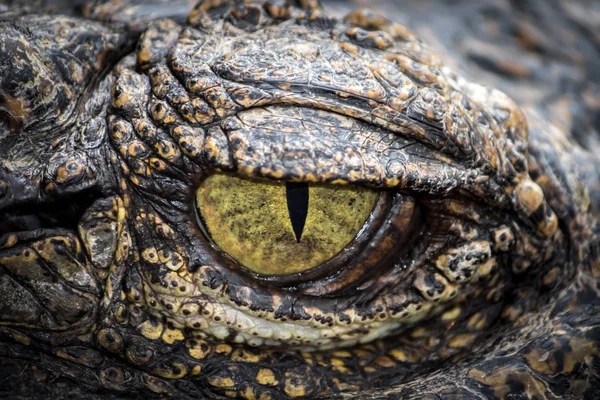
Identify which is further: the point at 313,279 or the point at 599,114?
the point at 599,114

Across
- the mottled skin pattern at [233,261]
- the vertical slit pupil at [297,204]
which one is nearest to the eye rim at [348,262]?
the mottled skin pattern at [233,261]

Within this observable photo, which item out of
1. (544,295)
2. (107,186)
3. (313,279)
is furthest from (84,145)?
(544,295)

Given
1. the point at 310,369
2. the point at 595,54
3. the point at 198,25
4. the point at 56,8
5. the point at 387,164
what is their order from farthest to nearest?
the point at 595,54
the point at 56,8
the point at 198,25
the point at 310,369
the point at 387,164

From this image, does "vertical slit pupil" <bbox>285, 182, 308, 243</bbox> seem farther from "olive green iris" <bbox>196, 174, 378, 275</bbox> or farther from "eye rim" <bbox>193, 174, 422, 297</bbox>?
"eye rim" <bbox>193, 174, 422, 297</bbox>

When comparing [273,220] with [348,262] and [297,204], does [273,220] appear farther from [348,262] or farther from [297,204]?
[348,262]

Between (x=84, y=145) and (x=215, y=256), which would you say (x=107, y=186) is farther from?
(x=215, y=256)

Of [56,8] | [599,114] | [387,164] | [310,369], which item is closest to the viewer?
[387,164]

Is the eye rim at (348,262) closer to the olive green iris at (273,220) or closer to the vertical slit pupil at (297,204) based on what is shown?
the olive green iris at (273,220)

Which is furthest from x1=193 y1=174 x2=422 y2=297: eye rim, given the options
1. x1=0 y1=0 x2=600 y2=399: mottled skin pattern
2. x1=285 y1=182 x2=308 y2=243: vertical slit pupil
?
x1=285 y1=182 x2=308 y2=243: vertical slit pupil
